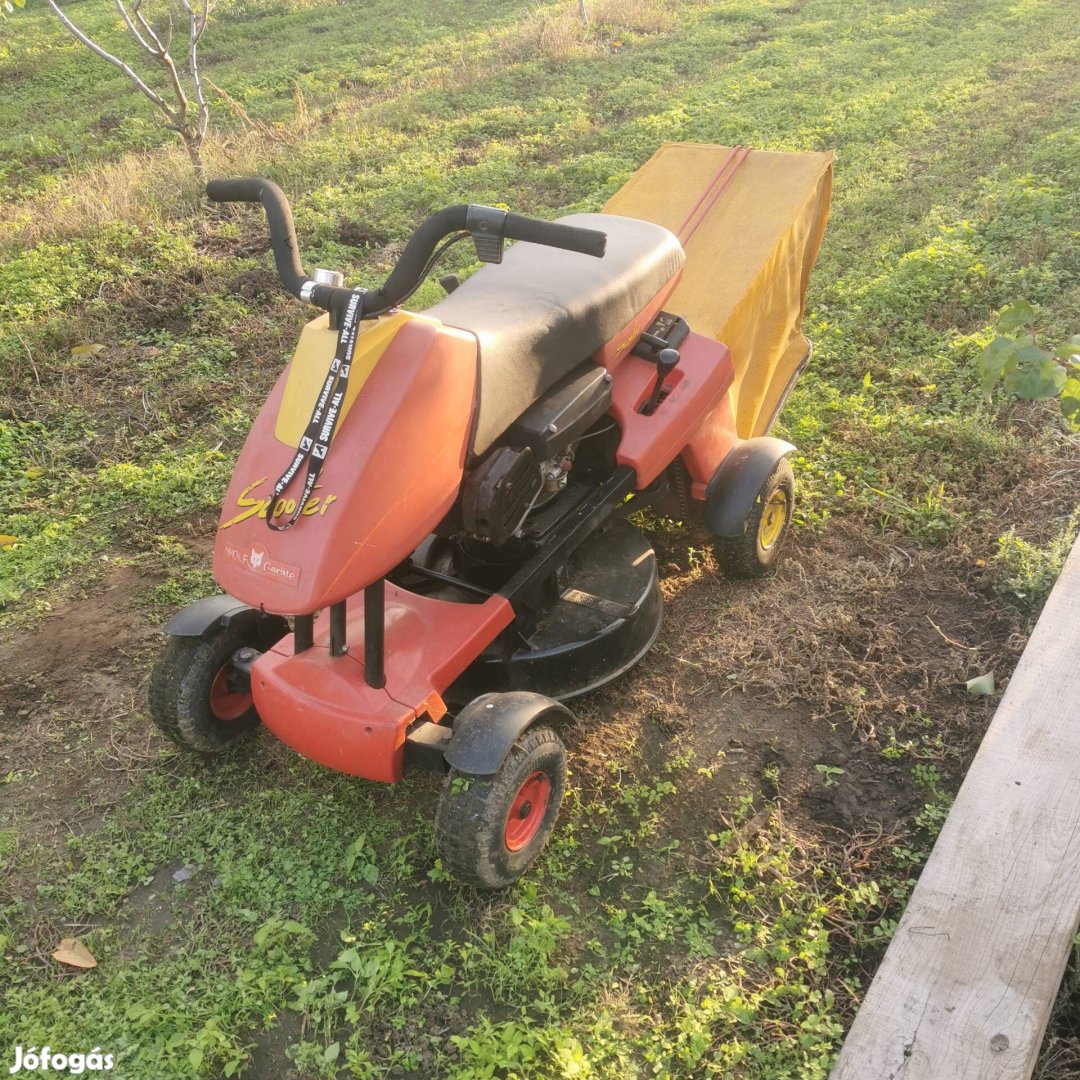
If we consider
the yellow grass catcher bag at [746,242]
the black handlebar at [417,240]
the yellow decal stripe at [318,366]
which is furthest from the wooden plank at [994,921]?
the yellow grass catcher bag at [746,242]

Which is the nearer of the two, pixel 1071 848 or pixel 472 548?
pixel 1071 848

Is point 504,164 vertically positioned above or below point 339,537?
below

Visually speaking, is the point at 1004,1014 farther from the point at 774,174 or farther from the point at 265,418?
the point at 774,174

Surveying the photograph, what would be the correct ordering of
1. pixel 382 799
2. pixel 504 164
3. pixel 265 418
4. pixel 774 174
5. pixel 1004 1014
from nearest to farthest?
pixel 1004 1014 → pixel 265 418 → pixel 382 799 → pixel 774 174 → pixel 504 164

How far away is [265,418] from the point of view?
2.54 meters

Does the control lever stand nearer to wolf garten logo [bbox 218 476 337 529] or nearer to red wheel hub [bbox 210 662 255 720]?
wolf garten logo [bbox 218 476 337 529]

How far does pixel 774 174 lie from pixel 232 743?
349cm

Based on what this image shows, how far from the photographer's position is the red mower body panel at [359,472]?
7.47 ft

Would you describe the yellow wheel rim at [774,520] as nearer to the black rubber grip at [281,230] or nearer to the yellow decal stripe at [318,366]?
the yellow decal stripe at [318,366]

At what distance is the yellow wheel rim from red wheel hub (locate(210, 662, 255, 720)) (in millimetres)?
1951

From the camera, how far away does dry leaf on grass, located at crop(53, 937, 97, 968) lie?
2.51 meters

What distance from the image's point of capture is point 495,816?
7.95ft

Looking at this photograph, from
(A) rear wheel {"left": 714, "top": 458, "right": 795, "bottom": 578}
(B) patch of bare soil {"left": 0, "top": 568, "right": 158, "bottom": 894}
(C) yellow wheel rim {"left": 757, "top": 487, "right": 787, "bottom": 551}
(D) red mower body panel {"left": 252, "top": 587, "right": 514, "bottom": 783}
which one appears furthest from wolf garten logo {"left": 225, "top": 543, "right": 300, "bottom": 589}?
(C) yellow wheel rim {"left": 757, "top": 487, "right": 787, "bottom": 551}

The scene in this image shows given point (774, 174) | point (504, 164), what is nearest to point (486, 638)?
point (774, 174)
